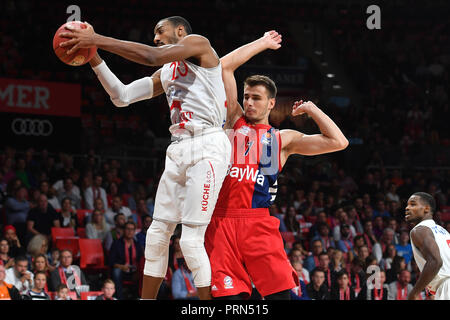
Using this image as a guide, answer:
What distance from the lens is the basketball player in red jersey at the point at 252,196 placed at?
153 inches

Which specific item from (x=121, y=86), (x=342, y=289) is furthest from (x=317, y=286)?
(x=121, y=86)

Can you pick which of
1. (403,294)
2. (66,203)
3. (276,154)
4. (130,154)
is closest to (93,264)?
(66,203)

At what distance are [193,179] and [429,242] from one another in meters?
2.20

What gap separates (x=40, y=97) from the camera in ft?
36.6

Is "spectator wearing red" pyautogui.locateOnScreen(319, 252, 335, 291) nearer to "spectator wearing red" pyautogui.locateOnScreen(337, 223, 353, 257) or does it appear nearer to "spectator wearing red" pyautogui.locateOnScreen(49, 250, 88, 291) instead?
"spectator wearing red" pyautogui.locateOnScreen(337, 223, 353, 257)

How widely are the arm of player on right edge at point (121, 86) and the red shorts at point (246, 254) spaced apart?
2.98ft

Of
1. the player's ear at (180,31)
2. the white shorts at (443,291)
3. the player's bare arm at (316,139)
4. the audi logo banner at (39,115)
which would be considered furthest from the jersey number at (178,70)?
the audi logo banner at (39,115)

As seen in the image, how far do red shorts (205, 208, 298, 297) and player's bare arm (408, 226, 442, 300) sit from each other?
1264 millimetres

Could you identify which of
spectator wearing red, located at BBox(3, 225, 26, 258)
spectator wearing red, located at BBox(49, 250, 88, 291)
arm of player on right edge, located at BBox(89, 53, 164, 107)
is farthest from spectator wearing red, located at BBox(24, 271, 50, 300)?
arm of player on right edge, located at BBox(89, 53, 164, 107)

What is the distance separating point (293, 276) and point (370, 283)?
529cm

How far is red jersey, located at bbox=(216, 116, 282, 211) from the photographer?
13.1 feet

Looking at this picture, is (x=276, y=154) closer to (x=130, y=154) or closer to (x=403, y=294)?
(x=403, y=294)
